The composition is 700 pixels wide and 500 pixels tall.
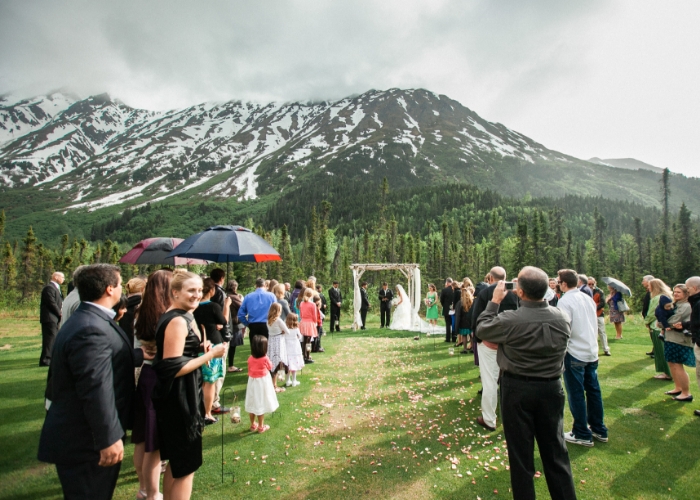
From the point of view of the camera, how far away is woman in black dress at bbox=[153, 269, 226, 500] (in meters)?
2.61

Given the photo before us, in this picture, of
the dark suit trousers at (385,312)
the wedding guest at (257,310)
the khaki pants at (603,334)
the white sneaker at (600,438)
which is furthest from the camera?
the dark suit trousers at (385,312)

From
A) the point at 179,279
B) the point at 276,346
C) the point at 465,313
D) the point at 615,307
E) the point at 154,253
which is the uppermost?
the point at 154,253

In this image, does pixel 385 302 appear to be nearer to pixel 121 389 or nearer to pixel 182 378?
pixel 182 378

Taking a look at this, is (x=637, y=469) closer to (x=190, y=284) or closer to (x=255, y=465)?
(x=255, y=465)

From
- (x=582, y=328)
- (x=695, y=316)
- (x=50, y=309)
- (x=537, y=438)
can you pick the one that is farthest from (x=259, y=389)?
(x=695, y=316)

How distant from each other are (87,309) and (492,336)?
3.40 metres

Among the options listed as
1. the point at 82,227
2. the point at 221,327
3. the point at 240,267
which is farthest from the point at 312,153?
the point at 221,327

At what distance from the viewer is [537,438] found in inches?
122

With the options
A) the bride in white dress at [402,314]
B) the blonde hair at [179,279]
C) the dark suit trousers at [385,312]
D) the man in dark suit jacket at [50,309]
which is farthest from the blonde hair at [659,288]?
the man in dark suit jacket at [50,309]

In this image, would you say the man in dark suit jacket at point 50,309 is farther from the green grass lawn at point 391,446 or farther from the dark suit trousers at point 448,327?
the dark suit trousers at point 448,327

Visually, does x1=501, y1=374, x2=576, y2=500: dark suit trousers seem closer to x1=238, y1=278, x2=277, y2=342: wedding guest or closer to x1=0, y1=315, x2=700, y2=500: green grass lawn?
x1=0, y1=315, x2=700, y2=500: green grass lawn

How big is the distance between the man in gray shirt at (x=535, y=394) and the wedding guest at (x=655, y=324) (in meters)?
5.68

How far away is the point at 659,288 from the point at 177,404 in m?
8.92

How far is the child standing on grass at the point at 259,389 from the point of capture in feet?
16.9
